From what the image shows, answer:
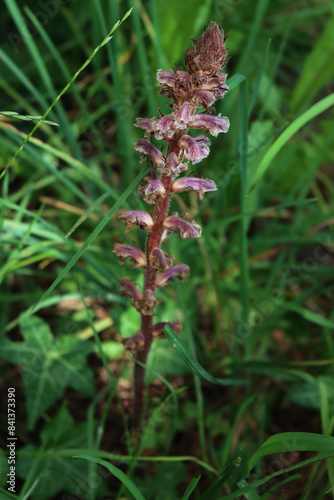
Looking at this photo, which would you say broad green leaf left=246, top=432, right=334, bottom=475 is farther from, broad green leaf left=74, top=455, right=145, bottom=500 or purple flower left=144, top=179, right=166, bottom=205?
purple flower left=144, top=179, right=166, bottom=205

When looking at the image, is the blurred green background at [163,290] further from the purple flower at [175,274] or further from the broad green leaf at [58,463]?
the purple flower at [175,274]

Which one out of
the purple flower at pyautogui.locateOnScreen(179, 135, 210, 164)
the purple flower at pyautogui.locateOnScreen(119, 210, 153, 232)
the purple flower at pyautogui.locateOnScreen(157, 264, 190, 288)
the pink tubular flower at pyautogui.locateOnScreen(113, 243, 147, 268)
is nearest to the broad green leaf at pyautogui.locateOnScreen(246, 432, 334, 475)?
the purple flower at pyautogui.locateOnScreen(157, 264, 190, 288)

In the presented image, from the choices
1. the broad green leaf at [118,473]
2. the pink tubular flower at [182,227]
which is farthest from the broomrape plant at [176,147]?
the broad green leaf at [118,473]

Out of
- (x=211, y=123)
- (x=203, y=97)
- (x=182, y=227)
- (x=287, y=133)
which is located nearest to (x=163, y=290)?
(x=182, y=227)

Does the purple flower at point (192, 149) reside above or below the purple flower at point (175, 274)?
above

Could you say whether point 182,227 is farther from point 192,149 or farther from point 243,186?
point 243,186

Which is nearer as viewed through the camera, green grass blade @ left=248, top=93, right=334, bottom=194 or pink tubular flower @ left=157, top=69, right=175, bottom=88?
pink tubular flower @ left=157, top=69, right=175, bottom=88

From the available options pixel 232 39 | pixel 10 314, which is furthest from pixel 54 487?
pixel 232 39
